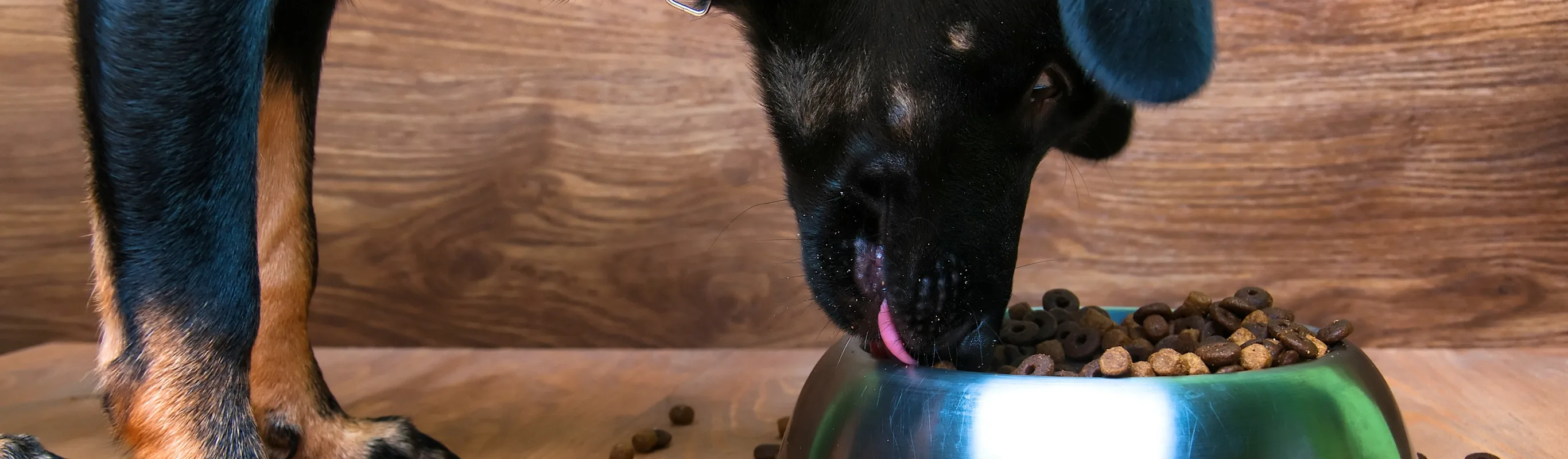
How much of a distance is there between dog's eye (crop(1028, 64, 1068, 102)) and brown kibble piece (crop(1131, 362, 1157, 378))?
1.05ft

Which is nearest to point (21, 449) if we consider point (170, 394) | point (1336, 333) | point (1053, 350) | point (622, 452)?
point (170, 394)

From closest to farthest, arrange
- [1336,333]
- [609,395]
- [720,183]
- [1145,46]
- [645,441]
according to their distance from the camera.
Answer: [1145,46] < [1336,333] < [645,441] < [609,395] < [720,183]

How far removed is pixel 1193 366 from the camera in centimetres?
122

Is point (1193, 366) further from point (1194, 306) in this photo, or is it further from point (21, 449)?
point (21, 449)

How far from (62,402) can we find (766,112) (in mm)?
1388

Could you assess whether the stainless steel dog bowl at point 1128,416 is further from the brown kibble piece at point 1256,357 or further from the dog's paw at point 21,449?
the dog's paw at point 21,449

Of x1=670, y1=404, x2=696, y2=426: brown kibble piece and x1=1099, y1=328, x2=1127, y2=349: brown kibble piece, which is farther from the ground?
x1=1099, y1=328, x2=1127, y2=349: brown kibble piece

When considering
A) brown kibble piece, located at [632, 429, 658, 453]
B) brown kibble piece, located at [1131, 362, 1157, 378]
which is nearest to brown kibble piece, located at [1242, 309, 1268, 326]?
brown kibble piece, located at [1131, 362, 1157, 378]

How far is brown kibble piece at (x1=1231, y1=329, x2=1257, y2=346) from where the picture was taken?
129 centimetres

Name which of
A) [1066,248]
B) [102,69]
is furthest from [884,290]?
[1066,248]

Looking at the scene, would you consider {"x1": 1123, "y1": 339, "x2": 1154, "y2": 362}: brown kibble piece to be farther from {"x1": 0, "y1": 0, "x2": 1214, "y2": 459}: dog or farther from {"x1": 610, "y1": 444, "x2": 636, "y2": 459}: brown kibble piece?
{"x1": 610, "y1": 444, "x2": 636, "y2": 459}: brown kibble piece

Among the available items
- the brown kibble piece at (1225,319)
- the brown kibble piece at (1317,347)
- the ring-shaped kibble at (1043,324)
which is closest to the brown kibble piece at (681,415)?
the ring-shaped kibble at (1043,324)

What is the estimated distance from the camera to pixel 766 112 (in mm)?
1476

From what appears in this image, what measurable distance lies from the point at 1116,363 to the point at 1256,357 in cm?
16
